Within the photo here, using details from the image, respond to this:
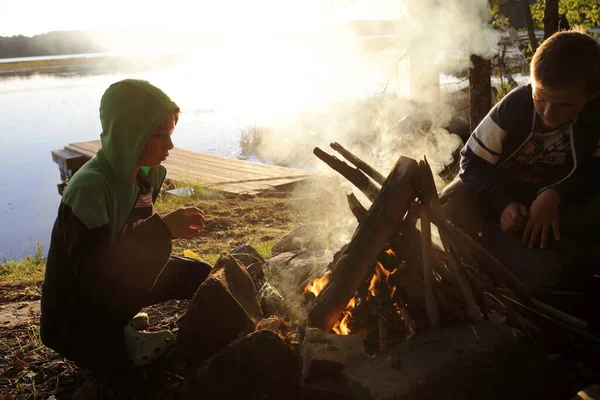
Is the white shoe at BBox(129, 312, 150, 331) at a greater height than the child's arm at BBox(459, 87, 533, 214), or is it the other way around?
the child's arm at BBox(459, 87, 533, 214)

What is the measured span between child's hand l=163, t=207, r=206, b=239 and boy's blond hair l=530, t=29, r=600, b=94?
1.96 m

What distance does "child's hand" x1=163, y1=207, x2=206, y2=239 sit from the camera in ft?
10.4

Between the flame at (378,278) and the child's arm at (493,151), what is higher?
the child's arm at (493,151)

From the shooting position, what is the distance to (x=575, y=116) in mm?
3076

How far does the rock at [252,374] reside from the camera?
2.57 metres

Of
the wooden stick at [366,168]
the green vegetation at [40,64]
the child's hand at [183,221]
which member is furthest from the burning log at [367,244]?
the green vegetation at [40,64]

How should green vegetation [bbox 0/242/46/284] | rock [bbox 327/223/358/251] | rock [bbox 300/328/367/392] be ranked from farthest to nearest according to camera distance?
green vegetation [bbox 0/242/46/284]
rock [bbox 327/223/358/251]
rock [bbox 300/328/367/392]

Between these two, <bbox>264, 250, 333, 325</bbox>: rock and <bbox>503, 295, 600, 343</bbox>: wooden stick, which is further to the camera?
<bbox>264, 250, 333, 325</bbox>: rock

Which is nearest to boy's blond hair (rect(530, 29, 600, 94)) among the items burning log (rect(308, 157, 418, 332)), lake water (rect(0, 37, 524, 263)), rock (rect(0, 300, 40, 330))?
burning log (rect(308, 157, 418, 332))

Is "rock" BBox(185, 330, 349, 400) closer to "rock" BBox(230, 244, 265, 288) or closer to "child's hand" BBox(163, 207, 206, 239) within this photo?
"child's hand" BBox(163, 207, 206, 239)

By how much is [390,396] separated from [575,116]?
1853mm

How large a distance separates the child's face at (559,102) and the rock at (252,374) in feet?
5.94

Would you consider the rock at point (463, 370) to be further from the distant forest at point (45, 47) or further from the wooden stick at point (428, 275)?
the distant forest at point (45, 47)

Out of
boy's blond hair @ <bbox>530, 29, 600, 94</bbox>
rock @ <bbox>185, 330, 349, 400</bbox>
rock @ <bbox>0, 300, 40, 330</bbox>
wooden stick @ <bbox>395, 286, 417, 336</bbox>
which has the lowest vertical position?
rock @ <bbox>0, 300, 40, 330</bbox>
